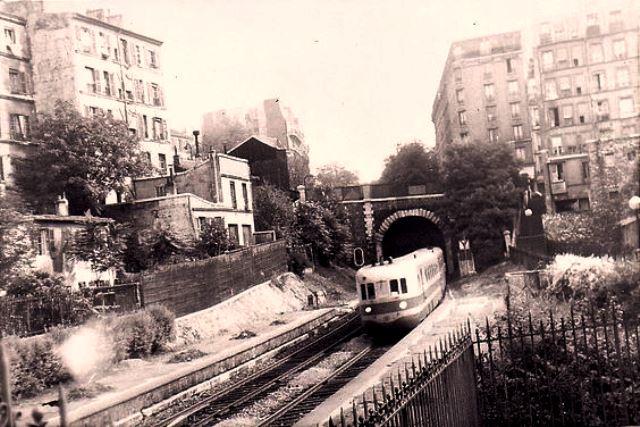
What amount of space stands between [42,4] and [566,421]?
42417mm

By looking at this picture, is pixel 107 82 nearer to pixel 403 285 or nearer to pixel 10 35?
pixel 10 35

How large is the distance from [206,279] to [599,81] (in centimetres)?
3742

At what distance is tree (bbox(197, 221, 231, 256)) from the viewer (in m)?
33.1

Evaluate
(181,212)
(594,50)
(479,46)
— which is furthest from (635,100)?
(181,212)

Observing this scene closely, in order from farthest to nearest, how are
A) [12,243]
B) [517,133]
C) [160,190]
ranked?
[517,133]
[160,190]
[12,243]

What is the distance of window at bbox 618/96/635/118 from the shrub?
A: 131ft

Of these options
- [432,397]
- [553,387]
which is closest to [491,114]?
[553,387]

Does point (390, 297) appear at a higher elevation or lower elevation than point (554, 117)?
lower

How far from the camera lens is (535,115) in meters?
59.8

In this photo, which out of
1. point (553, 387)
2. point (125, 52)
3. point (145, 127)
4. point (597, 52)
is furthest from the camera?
point (597, 52)

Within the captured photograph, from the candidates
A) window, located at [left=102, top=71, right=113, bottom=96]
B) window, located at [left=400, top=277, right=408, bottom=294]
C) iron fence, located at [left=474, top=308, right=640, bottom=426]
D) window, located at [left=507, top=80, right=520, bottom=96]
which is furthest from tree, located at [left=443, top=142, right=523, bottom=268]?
iron fence, located at [left=474, top=308, right=640, bottom=426]

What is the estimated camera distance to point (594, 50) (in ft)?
167

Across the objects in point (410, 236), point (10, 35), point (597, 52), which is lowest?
point (410, 236)

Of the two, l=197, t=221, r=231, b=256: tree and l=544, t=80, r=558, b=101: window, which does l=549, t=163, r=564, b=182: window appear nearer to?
l=544, t=80, r=558, b=101: window
